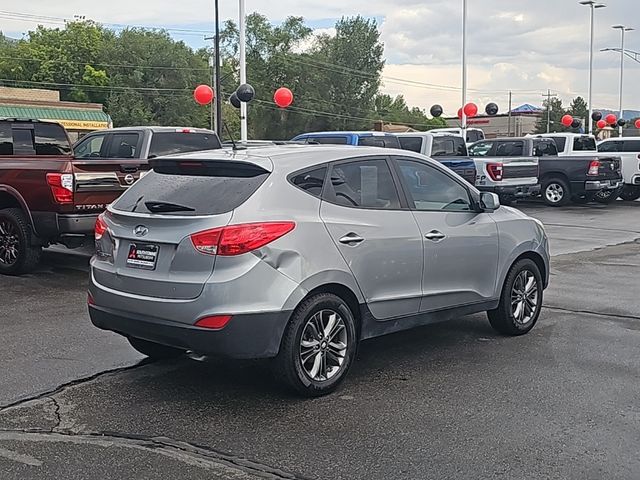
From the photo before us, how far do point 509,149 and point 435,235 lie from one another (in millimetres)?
17165

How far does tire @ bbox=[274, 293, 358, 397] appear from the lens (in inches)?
205

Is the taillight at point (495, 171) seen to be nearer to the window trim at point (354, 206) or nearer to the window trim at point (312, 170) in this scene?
the window trim at point (354, 206)

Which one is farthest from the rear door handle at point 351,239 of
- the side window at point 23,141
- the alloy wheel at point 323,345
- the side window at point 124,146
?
the side window at point 23,141

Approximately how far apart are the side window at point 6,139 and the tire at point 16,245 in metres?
1.16

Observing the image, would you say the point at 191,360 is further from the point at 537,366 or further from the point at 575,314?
the point at 575,314

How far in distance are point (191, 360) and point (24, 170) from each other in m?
4.59

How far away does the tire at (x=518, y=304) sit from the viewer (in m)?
7.00

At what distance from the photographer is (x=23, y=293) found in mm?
9055

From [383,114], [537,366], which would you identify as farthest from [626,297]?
[383,114]

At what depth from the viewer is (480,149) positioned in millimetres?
23062

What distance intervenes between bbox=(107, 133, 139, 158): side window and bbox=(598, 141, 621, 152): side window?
58.7 ft

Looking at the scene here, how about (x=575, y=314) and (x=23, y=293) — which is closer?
(x=575, y=314)

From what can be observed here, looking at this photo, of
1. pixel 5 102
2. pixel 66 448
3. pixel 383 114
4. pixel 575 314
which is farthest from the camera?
pixel 383 114

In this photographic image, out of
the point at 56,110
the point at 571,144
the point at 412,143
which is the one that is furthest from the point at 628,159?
the point at 56,110
